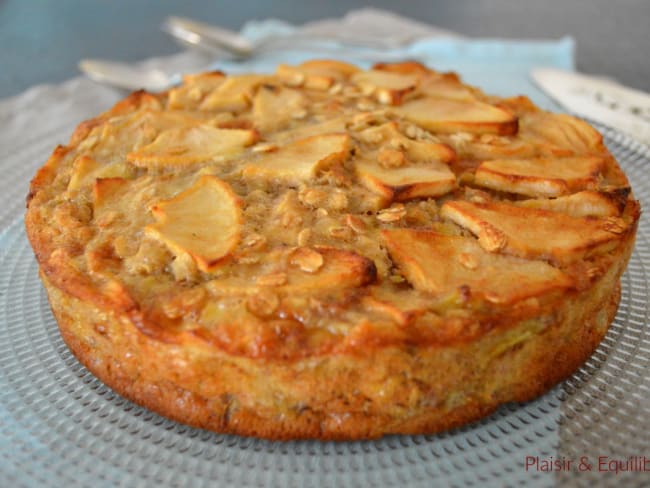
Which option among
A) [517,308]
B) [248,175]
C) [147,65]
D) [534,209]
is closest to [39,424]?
[248,175]

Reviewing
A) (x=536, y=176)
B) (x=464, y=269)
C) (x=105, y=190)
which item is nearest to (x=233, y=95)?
(x=105, y=190)

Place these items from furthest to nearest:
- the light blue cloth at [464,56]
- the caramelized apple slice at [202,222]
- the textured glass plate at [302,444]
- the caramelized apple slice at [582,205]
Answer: the light blue cloth at [464,56] < the caramelized apple slice at [582,205] < the caramelized apple slice at [202,222] < the textured glass plate at [302,444]

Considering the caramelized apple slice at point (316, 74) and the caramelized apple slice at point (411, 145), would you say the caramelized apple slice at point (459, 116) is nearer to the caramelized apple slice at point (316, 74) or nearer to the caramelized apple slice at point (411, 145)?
the caramelized apple slice at point (411, 145)

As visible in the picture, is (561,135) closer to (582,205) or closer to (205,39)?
(582,205)

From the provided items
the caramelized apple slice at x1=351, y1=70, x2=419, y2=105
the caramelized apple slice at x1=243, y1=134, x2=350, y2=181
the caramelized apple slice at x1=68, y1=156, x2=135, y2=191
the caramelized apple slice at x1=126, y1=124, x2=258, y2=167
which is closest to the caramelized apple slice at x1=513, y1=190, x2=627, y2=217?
the caramelized apple slice at x1=243, y1=134, x2=350, y2=181

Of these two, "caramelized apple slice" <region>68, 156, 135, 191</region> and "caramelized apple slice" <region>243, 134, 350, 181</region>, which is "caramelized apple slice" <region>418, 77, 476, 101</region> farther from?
"caramelized apple slice" <region>68, 156, 135, 191</region>

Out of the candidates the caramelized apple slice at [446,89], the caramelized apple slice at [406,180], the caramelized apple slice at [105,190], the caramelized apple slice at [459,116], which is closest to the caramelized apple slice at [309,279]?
the caramelized apple slice at [406,180]
